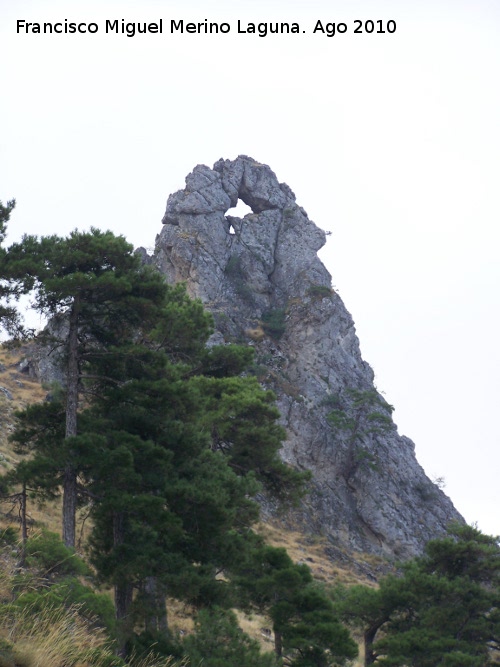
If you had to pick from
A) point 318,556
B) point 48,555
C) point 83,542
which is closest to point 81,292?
point 48,555

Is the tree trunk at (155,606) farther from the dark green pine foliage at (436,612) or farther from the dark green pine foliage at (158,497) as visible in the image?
the dark green pine foliage at (436,612)

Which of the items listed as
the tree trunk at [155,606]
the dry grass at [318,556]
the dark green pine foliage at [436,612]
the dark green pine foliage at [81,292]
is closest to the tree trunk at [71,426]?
the dark green pine foliage at [81,292]

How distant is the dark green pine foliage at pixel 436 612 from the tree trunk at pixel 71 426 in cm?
988

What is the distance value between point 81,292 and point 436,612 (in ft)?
48.2

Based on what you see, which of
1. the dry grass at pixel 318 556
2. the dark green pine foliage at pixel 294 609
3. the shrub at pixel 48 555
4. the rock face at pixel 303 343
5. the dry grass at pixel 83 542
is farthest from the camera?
the rock face at pixel 303 343

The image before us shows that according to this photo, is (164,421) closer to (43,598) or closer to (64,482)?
(64,482)

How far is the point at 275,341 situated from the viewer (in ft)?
187

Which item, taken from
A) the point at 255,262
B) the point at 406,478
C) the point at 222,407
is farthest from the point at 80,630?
the point at 255,262

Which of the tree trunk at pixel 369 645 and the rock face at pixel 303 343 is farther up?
the rock face at pixel 303 343

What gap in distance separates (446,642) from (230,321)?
36479mm

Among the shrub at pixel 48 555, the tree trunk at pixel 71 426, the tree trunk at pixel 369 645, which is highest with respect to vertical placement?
the tree trunk at pixel 71 426

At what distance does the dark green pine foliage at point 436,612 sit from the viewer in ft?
68.8

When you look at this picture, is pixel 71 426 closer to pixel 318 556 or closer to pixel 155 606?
pixel 155 606

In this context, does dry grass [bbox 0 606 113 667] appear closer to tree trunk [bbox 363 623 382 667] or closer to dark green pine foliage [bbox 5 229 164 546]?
dark green pine foliage [bbox 5 229 164 546]
